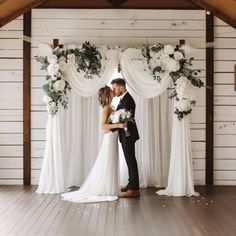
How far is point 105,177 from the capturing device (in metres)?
5.91

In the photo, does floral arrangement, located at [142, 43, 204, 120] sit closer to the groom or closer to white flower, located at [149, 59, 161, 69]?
Result: white flower, located at [149, 59, 161, 69]

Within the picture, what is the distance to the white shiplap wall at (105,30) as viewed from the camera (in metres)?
6.79

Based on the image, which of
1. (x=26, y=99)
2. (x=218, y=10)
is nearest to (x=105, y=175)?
(x=26, y=99)

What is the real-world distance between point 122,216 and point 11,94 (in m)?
2.89

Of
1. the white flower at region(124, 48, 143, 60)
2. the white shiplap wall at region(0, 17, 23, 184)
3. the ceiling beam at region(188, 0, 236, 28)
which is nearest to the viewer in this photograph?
the white flower at region(124, 48, 143, 60)

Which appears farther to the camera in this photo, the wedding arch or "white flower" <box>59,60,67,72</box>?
"white flower" <box>59,60,67,72</box>

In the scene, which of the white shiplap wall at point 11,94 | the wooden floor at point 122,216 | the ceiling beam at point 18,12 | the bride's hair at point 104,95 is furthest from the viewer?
the white shiplap wall at point 11,94

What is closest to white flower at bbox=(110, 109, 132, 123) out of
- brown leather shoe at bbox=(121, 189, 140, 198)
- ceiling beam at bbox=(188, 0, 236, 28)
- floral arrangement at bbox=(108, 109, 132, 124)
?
floral arrangement at bbox=(108, 109, 132, 124)

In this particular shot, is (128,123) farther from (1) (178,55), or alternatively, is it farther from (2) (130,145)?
(1) (178,55)

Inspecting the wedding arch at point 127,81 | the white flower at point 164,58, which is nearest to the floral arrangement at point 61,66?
the wedding arch at point 127,81

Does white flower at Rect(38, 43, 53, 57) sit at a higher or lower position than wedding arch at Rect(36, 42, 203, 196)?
higher

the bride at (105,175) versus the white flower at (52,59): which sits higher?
the white flower at (52,59)

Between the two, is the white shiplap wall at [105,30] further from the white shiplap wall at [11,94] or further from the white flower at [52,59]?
the white flower at [52,59]

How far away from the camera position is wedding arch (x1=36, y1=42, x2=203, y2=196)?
6082 millimetres
